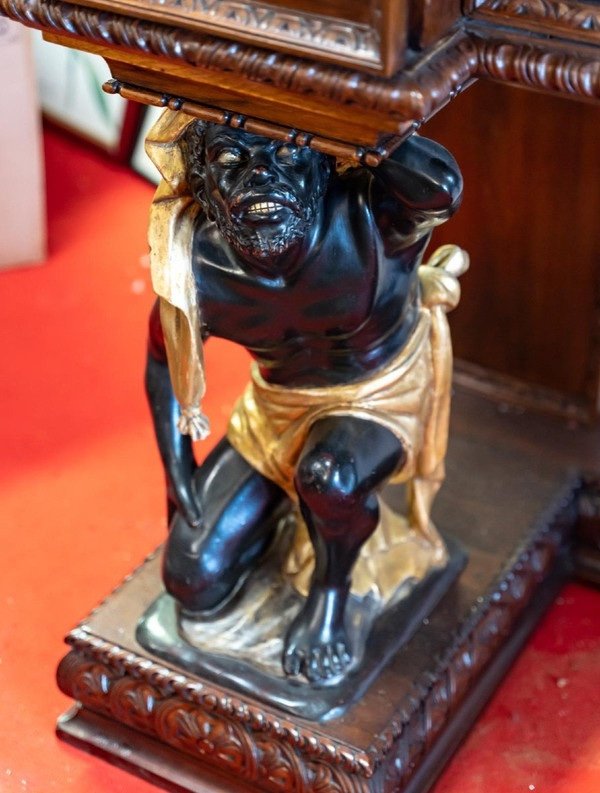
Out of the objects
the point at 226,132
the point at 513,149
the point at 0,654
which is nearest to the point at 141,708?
the point at 0,654

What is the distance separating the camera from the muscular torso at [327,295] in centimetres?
135

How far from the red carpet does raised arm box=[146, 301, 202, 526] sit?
0.33m

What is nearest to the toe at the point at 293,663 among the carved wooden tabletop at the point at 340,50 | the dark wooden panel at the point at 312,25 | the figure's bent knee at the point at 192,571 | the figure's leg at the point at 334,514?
the figure's leg at the point at 334,514

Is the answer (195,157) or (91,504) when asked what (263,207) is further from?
(91,504)

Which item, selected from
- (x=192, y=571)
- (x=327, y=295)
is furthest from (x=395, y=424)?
(x=192, y=571)

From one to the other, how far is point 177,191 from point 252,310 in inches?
5.5

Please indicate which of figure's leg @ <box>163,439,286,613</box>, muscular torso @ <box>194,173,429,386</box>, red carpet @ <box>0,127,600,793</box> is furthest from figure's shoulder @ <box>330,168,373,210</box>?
red carpet @ <box>0,127,600,793</box>

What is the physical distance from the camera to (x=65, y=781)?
1.59m

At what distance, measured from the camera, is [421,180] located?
1.29 meters

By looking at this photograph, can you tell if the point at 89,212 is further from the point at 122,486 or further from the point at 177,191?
the point at 177,191

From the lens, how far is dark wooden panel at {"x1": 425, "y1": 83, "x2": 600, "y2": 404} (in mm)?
1773

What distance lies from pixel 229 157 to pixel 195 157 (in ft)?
0.19

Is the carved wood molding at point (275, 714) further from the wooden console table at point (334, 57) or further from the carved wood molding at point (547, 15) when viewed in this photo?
the carved wood molding at point (547, 15)

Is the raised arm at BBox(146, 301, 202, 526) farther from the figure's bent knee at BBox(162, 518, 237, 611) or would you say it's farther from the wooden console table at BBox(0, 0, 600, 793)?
the wooden console table at BBox(0, 0, 600, 793)
